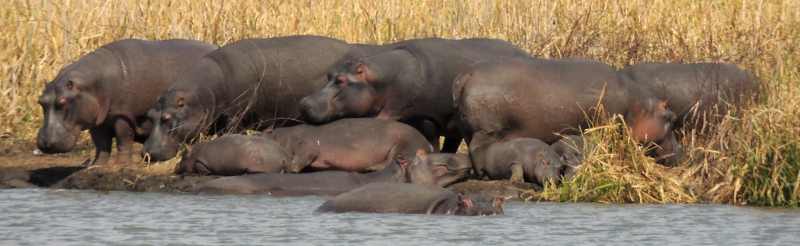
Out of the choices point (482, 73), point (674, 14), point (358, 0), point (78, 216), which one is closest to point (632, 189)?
point (482, 73)

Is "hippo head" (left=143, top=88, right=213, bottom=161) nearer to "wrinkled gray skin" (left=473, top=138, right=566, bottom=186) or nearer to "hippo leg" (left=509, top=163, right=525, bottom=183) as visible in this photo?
"wrinkled gray skin" (left=473, top=138, right=566, bottom=186)

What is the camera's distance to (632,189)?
10.8 m

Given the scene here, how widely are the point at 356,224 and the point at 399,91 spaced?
3.19 m

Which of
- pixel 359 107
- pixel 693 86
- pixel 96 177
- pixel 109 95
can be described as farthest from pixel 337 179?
pixel 693 86

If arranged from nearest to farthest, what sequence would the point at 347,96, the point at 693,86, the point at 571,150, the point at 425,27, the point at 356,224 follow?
the point at 356,224 < the point at 571,150 < the point at 693,86 < the point at 347,96 < the point at 425,27

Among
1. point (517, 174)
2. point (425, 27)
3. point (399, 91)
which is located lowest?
point (517, 174)

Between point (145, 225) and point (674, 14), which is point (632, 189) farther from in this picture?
point (674, 14)

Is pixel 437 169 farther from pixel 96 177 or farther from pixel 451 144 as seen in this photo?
pixel 96 177

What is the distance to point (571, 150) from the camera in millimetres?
11312

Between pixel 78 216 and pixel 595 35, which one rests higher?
pixel 595 35

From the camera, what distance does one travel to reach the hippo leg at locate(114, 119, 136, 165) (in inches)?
491

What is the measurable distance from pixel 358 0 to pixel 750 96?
524 centimetres

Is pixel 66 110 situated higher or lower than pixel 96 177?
higher

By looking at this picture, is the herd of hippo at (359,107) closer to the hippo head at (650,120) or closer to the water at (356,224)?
the hippo head at (650,120)
